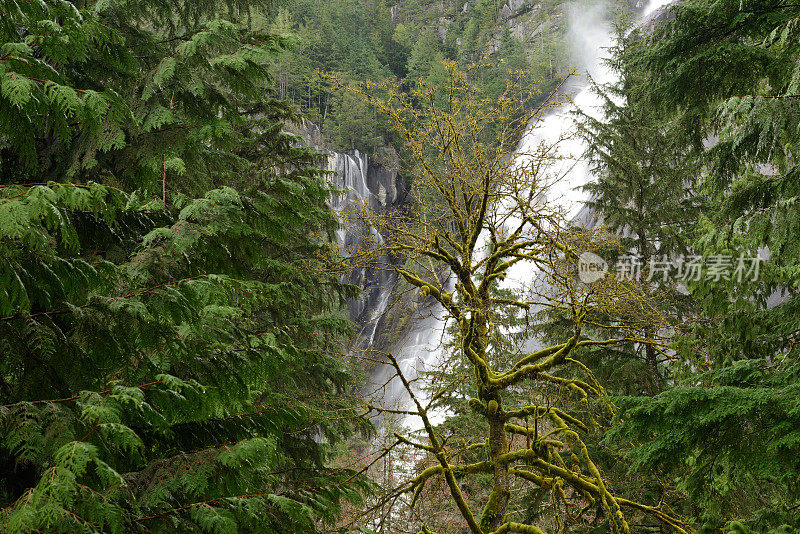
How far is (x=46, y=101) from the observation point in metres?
2.01

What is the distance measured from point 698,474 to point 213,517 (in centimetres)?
319

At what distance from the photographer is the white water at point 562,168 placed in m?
9.96

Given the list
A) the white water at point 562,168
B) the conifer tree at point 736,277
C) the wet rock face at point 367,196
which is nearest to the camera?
the conifer tree at point 736,277

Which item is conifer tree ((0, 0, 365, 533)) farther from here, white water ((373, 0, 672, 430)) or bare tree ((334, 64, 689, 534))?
white water ((373, 0, 672, 430))

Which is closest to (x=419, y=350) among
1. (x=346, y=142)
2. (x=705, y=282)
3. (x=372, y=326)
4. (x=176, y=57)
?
(x=372, y=326)

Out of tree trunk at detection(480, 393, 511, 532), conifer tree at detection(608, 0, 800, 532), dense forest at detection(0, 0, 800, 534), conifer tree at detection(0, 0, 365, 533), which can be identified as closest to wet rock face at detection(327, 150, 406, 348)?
dense forest at detection(0, 0, 800, 534)

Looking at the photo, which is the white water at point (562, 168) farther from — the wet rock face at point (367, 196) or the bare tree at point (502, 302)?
the wet rock face at point (367, 196)

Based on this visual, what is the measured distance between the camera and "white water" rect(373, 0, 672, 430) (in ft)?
32.7

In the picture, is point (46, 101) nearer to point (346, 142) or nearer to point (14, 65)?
point (14, 65)

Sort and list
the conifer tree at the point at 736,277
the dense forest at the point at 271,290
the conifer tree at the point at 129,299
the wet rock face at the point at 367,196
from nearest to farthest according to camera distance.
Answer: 1. the conifer tree at the point at 129,299
2. the dense forest at the point at 271,290
3. the conifer tree at the point at 736,277
4. the wet rock face at the point at 367,196

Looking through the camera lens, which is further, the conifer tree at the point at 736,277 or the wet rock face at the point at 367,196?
the wet rock face at the point at 367,196

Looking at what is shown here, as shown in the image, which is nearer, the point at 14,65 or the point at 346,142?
the point at 14,65

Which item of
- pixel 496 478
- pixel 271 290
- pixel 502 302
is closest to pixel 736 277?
pixel 502 302

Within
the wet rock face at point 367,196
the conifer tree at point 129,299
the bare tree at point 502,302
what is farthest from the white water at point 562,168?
the wet rock face at point 367,196
